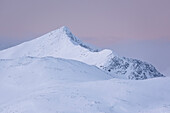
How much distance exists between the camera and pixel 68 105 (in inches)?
1112

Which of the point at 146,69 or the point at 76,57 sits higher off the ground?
the point at 146,69

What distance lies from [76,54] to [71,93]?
263 ft

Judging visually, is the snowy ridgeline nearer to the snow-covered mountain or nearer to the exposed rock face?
the snow-covered mountain

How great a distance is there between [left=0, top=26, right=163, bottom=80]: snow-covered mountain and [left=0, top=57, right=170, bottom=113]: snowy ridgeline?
183 feet

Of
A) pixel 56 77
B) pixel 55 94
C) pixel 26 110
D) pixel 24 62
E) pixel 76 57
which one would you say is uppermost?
pixel 76 57

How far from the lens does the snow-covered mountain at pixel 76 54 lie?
4395 inches

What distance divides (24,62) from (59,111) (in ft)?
111

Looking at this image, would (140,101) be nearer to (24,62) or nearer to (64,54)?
(24,62)

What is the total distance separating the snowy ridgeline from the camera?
27922mm

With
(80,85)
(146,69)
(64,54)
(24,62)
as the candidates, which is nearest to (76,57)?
(64,54)

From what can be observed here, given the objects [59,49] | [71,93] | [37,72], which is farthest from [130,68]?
[71,93]

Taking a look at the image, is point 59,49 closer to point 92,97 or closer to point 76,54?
point 76,54

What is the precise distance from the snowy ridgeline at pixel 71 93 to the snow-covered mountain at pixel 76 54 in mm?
55768

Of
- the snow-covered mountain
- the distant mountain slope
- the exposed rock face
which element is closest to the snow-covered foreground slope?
the distant mountain slope
